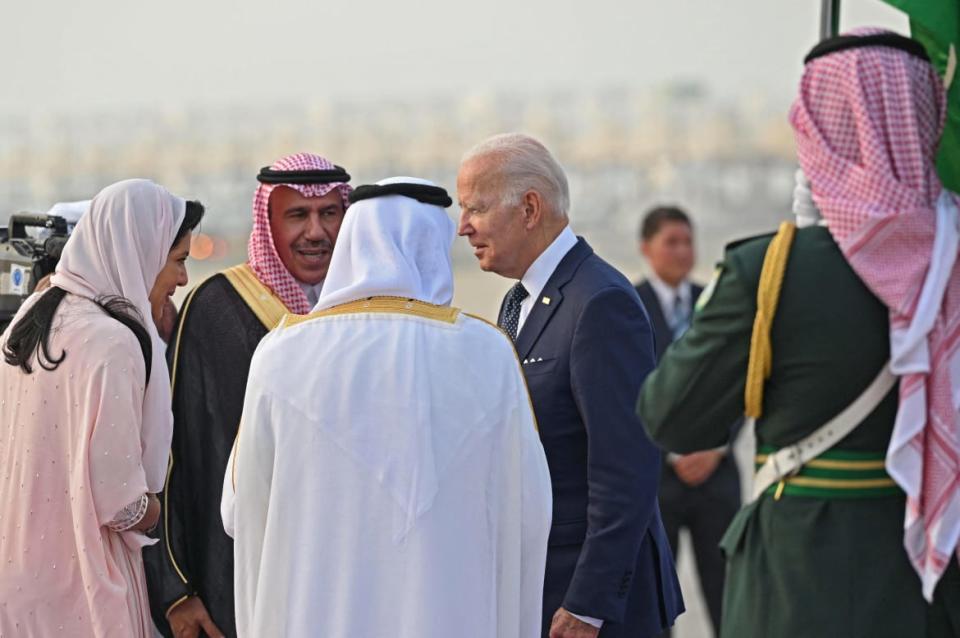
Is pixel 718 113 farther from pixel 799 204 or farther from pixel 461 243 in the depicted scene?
pixel 799 204

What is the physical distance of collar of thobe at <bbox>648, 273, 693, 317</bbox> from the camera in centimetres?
613

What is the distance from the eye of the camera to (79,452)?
10.7ft

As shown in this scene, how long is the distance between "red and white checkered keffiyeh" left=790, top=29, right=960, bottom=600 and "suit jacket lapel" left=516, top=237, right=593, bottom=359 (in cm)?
108

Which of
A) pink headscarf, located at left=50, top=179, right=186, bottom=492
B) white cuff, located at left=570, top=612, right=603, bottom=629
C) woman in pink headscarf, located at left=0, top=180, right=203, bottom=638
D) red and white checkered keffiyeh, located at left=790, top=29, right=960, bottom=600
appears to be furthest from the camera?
pink headscarf, located at left=50, top=179, right=186, bottom=492

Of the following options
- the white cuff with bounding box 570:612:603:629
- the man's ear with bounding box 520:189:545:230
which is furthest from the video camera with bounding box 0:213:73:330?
the white cuff with bounding box 570:612:603:629

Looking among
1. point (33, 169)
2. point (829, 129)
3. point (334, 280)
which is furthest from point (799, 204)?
point (33, 169)

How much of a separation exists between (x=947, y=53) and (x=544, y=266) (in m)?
1.19

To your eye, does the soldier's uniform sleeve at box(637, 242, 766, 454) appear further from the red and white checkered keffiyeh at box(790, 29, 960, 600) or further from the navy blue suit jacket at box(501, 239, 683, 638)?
the navy blue suit jacket at box(501, 239, 683, 638)

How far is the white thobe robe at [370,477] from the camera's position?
268cm

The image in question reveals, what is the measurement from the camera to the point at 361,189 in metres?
2.84

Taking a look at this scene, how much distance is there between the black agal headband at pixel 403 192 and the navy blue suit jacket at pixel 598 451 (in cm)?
54

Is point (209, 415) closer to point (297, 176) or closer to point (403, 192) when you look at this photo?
point (297, 176)

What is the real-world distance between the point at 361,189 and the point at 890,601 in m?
1.25

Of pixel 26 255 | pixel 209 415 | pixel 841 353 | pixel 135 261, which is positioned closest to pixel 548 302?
pixel 209 415
